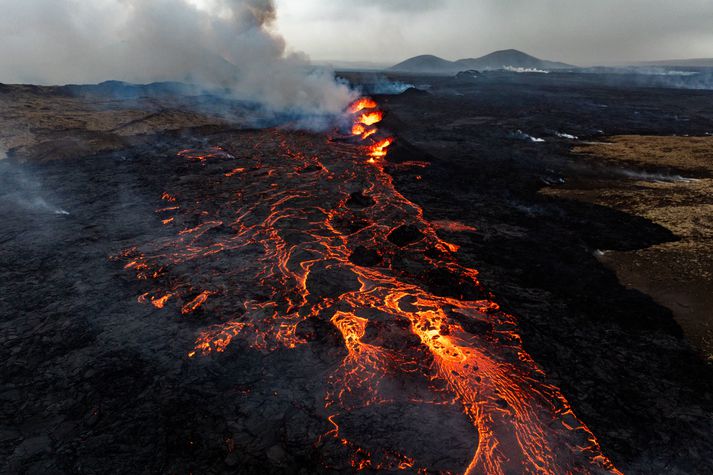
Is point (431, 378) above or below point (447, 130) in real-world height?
below

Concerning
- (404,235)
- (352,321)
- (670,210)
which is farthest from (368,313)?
(670,210)

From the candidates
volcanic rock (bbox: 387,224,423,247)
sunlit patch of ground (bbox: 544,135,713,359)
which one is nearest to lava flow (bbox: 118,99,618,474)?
volcanic rock (bbox: 387,224,423,247)

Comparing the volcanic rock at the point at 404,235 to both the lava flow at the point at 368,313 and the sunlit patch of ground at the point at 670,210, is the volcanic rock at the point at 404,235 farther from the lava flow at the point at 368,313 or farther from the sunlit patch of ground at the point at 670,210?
the sunlit patch of ground at the point at 670,210

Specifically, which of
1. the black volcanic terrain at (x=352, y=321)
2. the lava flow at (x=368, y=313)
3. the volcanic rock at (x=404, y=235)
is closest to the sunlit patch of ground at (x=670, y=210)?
the black volcanic terrain at (x=352, y=321)

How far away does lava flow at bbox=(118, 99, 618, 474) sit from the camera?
536cm

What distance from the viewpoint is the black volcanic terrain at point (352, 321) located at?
5301 millimetres

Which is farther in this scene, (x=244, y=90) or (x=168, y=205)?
(x=244, y=90)

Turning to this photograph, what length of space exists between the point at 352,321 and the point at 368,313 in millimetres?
483

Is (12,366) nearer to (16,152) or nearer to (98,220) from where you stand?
(98,220)

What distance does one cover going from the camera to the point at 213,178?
17.6 metres

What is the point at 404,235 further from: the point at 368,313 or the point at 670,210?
the point at 670,210

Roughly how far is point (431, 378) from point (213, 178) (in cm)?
1521

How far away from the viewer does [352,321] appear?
26.0ft

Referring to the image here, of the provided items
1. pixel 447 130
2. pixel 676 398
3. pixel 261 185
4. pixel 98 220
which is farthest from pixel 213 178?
pixel 447 130
